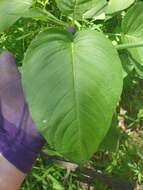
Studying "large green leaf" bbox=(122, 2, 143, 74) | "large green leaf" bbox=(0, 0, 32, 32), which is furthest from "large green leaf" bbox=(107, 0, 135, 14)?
"large green leaf" bbox=(0, 0, 32, 32)

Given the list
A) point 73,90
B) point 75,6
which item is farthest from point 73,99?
point 75,6

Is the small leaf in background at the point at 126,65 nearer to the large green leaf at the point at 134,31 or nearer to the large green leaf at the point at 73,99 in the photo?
the large green leaf at the point at 134,31

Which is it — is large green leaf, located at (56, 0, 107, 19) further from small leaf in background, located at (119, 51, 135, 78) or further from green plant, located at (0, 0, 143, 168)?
small leaf in background, located at (119, 51, 135, 78)

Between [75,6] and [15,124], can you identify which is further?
[15,124]

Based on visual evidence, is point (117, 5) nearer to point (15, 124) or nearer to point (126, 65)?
point (126, 65)

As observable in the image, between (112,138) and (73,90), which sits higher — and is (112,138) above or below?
below
